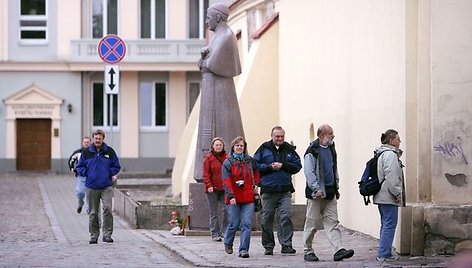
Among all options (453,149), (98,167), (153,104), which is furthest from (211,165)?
(153,104)

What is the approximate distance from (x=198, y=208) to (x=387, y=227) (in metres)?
5.24

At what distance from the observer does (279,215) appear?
603 inches

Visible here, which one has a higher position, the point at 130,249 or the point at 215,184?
the point at 215,184

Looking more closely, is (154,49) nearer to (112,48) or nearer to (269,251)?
(112,48)

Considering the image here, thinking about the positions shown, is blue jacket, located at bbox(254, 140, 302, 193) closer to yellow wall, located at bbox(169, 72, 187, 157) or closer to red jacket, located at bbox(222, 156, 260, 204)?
red jacket, located at bbox(222, 156, 260, 204)

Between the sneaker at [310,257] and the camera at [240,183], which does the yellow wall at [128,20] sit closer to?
the camera at [240,183]

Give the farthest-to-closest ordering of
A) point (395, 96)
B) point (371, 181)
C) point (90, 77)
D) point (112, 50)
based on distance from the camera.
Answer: point (90, 77) < point (112, 50) < point (395, 96) < point (371, 181)

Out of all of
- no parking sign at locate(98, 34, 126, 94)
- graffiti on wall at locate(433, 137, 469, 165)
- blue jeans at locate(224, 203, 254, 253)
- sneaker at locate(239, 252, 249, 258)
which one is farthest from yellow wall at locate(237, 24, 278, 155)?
graffiti on wall at locate(433, 137, 469, 165)

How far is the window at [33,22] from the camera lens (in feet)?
146

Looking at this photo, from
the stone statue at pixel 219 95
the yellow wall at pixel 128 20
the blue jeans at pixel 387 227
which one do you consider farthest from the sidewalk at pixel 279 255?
the yellow wall at pixel 128 20

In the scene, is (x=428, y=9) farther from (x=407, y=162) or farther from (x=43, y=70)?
(x=43, y=70)

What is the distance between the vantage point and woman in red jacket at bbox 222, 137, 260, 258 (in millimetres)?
15016

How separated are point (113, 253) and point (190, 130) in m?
17.0

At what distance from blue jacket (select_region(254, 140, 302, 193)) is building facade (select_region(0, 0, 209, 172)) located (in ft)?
95.4
